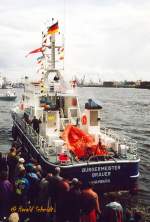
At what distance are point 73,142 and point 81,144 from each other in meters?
0.69

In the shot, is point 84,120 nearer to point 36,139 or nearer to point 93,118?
point 93,118

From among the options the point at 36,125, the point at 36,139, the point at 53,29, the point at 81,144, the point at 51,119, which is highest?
the point at 53,29

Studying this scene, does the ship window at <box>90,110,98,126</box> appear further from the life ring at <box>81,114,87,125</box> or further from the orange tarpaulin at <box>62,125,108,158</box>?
the orange tarpaulin at <box>62,125,108,158</box>

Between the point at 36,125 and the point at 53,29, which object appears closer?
the point at 36,125

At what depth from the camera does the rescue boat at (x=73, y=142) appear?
15.6m

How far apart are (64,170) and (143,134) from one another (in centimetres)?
2571

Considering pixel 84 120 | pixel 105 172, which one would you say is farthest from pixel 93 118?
pixel 105 172

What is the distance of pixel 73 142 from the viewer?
17703 millimetres

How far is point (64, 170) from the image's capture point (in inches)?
599

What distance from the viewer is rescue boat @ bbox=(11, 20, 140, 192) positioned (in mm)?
15594

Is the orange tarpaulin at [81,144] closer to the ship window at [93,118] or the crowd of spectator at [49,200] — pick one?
the ship window at [93,118]

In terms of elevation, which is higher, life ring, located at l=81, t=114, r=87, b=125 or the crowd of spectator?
life ring, located at l=81, t=114, r=87, b=125

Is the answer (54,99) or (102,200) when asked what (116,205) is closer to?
(102,200)

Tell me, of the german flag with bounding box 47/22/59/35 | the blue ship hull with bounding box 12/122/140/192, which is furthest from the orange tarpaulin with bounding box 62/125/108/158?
the german flag with bounding box 47/22/59/35
